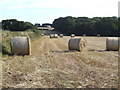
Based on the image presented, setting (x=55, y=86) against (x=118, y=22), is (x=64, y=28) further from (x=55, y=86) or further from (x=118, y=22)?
(x=55, y=86)

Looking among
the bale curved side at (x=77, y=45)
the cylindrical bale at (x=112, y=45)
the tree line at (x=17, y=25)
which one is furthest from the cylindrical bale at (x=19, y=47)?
the tree line at (x=17, y=25)

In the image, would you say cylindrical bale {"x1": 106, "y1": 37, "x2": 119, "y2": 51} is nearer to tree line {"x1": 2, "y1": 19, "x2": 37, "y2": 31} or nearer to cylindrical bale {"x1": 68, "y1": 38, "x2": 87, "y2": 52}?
cylindrical bale {"x1": 68, "y1": 38, "x2": 87, "y2": 52}

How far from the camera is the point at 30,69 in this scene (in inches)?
420

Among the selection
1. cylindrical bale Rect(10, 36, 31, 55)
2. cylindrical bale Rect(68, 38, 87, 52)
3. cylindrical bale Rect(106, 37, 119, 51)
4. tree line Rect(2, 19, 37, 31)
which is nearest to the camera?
cylindrical bale Rect(10, 36, 31, 55)

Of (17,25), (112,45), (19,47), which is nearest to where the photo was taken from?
(19,47)

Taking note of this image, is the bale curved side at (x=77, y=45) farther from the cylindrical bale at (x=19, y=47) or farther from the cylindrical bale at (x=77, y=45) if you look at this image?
the cylindrical bale at (x=19, y=47)

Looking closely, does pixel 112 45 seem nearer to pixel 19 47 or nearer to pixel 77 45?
pixel 77 45

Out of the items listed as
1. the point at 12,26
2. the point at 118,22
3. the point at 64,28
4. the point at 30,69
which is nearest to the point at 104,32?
the point at 118,22

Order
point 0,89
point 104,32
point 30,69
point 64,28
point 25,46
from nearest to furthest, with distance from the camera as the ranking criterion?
point 0,89
point 30,69
point 25,46
point 104,32
point 64,28

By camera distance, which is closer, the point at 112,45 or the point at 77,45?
the point at 77,45

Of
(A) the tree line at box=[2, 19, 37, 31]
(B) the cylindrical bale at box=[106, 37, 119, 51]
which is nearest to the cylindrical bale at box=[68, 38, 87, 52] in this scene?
(B) the cylindrical bale at box=[106, 37, 119, 51]

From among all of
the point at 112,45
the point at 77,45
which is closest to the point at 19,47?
the point at 77,45

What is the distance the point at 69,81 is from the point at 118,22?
74.3m

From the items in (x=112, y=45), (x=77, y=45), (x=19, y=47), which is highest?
(x=19, y=47)
